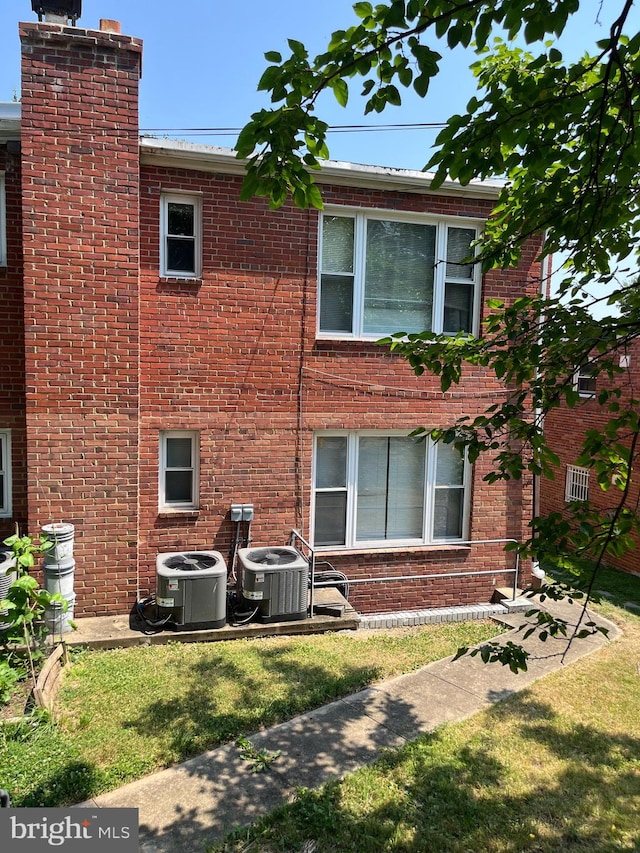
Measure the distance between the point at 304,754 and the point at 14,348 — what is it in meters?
5.32

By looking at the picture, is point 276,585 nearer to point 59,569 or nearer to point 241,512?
point 241,512

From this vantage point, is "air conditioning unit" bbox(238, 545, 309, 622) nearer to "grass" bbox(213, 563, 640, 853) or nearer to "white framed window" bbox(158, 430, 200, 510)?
"white framed window" bbox(158, 430, 200, 510)

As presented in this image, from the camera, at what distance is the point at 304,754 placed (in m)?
4.25

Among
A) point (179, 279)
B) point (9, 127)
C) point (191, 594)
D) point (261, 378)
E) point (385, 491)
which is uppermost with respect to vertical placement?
point (9, 127)

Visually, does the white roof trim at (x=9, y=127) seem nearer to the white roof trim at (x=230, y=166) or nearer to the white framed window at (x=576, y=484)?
the white roof trim at (x=230, y=166)

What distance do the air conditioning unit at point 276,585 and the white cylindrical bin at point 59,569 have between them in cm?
192

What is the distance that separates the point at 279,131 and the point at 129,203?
438cm

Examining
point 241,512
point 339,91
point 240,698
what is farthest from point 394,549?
point 339,91

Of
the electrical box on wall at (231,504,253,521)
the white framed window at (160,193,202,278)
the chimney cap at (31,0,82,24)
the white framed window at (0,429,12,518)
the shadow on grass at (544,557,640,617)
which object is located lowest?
the shadow on grass at (544,557,640,617)

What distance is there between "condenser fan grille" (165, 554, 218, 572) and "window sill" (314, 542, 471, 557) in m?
1.50

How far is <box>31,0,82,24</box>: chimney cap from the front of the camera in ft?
19.7

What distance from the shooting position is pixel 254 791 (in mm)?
3803

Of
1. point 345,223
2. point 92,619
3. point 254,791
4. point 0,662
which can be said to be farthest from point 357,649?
point 345,223

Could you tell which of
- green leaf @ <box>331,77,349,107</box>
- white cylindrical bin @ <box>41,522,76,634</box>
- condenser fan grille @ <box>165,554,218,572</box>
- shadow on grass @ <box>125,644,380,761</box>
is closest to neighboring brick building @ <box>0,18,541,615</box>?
white cylindrical bin @ <box>41,522,76,634</box>
